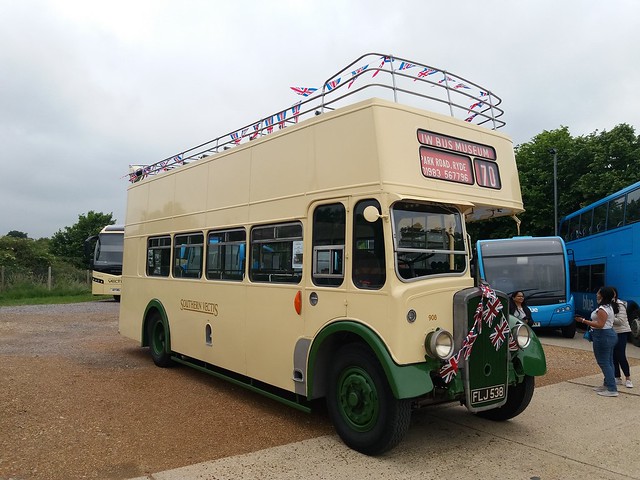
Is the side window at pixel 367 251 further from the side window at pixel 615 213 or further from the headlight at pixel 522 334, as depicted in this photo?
the side window at pixel 615 213

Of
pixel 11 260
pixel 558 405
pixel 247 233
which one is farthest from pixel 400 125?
pixel 11 260

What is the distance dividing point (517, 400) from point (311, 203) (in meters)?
3.20

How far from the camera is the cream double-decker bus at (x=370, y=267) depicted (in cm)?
500

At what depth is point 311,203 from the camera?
5898 millimetres

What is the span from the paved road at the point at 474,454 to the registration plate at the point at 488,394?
0.51 m

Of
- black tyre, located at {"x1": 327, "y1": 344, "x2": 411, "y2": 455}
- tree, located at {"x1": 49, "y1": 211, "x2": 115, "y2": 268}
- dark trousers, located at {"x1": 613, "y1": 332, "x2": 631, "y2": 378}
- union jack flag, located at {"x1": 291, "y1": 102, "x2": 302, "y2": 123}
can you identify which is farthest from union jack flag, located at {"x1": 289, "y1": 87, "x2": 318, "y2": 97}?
tree, located at {"x1": 49, "y1": 211, "x2": 115, "y2": 268}

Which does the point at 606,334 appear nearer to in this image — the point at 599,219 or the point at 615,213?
the point at 615,213

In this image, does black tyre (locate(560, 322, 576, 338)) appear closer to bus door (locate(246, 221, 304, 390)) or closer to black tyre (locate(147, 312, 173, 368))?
black tyre (locate(147, 312, 173, 368))

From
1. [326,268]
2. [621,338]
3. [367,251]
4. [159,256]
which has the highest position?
[159,256]

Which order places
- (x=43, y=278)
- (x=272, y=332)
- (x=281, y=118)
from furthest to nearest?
1. (x=43, y=278)
2. (x=281, y=118)
3. (x=272, y=332)

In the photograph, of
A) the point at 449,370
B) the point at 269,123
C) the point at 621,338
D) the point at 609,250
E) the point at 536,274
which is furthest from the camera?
the point at 609,250

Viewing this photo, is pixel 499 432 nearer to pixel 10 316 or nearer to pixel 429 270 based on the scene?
pixel 429 270

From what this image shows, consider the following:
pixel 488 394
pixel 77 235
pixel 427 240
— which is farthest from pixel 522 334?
pixel 77 235

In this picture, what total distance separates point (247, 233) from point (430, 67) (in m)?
Result: 3.06
